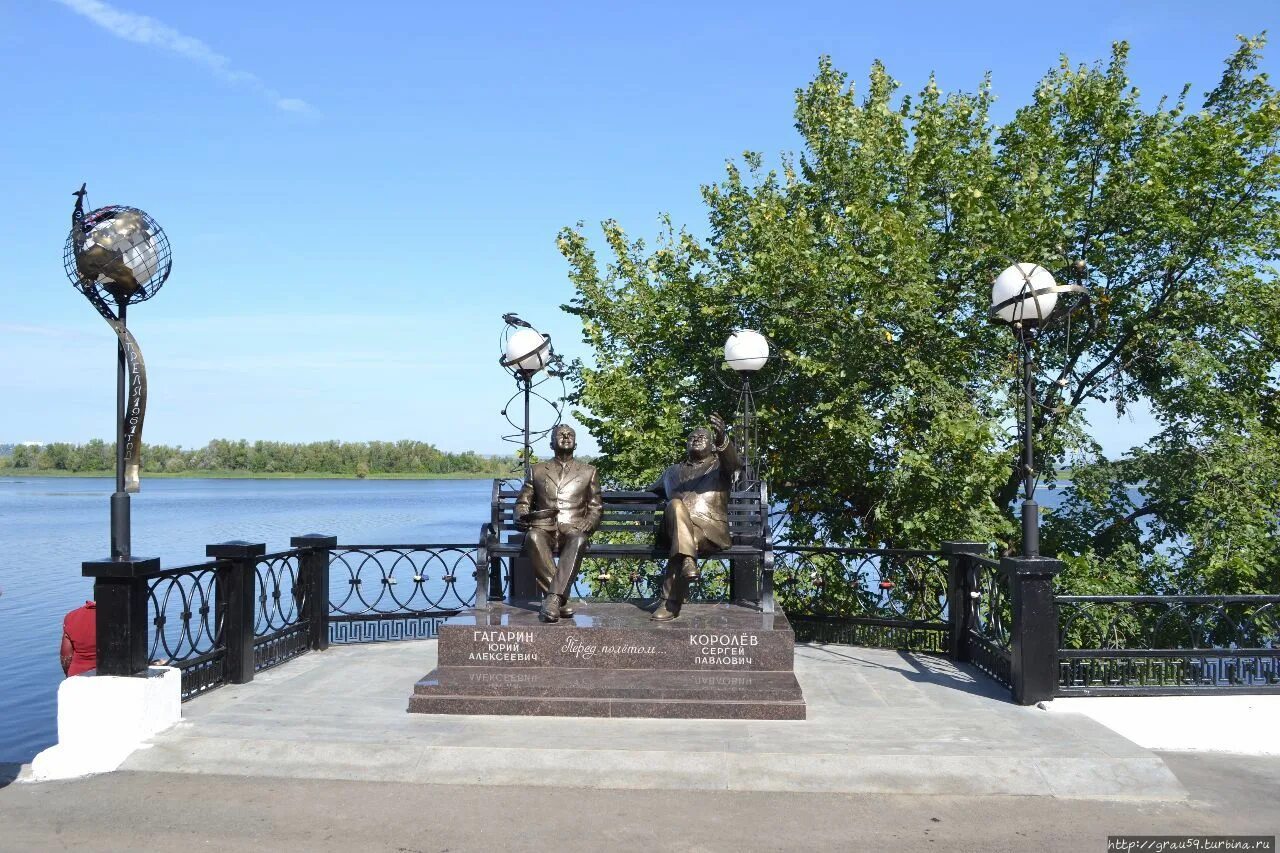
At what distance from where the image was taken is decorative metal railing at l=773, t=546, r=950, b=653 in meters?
10.2

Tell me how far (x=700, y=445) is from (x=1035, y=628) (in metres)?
3.00

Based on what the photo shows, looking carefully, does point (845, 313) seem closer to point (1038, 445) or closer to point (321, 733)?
point (1038, 445)

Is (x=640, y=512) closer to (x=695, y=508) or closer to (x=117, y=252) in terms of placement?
(x=695, y=508)

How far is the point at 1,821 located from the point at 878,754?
4991 millimetres

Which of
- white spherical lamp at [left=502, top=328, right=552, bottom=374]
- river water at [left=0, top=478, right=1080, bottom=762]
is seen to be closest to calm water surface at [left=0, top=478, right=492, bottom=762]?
river water at [left=0, top=478, right=1080, bottom=762]

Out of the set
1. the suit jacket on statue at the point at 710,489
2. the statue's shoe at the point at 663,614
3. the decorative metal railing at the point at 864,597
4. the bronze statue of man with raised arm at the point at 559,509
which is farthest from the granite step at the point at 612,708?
the decorative metal railing at the point at 864,597

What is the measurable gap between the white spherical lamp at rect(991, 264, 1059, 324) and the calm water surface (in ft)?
26.3

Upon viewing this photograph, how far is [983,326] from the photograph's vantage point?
46.9ft

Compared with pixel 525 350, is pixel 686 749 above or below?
below

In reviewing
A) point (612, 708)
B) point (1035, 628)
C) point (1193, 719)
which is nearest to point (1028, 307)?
point (1035, 628)

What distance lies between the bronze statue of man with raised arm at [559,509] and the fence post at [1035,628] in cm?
341

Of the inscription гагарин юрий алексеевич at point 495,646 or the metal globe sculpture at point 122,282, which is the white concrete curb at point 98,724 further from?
the inscription гагарин юрий алексеевич at point 495,646

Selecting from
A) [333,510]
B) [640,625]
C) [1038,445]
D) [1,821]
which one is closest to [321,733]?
[1,821]

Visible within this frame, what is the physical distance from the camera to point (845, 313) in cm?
1350
